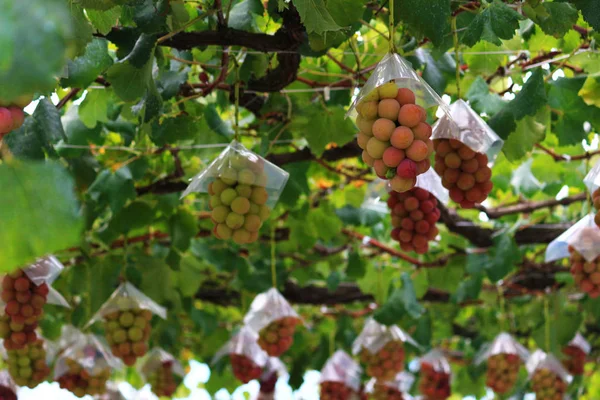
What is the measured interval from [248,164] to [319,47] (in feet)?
1.08

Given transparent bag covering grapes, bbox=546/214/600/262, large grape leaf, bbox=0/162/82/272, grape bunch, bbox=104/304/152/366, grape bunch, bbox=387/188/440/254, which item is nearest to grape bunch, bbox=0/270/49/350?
grape bunch, bbox=104/304/152/366

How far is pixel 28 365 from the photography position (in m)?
3.26

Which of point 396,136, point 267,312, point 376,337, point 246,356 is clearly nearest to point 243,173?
point 396,136

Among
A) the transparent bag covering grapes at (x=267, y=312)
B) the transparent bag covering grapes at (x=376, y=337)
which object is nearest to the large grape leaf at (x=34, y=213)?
the transparent bag covering grapes at (x=267, y=312)

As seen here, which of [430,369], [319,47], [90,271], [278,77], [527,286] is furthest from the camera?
[430,369]

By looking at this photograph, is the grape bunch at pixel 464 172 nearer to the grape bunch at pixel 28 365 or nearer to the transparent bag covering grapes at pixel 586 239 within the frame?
the transparent bag covering grapes at pixel 586 239

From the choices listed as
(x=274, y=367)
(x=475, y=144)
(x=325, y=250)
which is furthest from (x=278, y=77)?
(x=274, y=367)

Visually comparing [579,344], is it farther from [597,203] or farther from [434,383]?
[597,203]

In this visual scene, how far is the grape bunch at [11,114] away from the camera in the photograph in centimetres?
107

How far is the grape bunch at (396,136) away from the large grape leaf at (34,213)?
2.16ft

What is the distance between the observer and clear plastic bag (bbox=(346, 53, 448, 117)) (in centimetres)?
144

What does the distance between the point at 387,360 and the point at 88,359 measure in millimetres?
1548

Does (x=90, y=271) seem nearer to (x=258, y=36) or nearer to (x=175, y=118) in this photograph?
(x=175, y=118)

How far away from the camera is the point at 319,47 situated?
1.84 m
